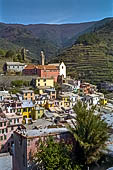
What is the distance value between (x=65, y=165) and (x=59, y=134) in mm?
585

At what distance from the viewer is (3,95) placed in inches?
532

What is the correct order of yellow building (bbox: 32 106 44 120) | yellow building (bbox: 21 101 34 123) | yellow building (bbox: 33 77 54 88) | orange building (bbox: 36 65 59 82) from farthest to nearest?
orange building (bbox: 36 65 59 82) < yellow building (bbox: 33 77 54 88) < yellow building (bbox: 21 101 34 123) < yellow building (bbox: 32 106 44 120)

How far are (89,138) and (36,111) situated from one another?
888cm

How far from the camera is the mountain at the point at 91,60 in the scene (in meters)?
25.7

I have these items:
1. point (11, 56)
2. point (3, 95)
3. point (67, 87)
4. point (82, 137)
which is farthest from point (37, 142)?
point (11, 56)

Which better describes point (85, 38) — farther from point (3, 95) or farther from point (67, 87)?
point (3, 95)

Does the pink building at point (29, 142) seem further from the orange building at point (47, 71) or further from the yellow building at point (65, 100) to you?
the orange building at point (47, 71)

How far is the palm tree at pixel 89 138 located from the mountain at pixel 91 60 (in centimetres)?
2114

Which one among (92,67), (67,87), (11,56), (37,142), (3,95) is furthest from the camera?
(92,67)

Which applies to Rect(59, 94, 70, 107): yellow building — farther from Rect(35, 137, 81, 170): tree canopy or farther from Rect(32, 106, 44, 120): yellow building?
Rect(35, 137, 81, 170): tree canopy

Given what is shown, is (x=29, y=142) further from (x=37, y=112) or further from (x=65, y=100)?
(x=65, y=100)

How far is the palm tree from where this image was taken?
11.0 ft

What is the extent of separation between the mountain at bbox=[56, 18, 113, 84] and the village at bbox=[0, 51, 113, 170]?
557 centimetres

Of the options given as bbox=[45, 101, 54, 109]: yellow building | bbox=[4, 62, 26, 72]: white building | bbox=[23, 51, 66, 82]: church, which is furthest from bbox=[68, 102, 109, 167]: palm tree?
bbox=[4, 62, 26, 72]: white building
